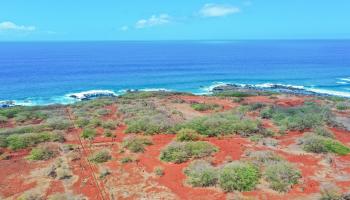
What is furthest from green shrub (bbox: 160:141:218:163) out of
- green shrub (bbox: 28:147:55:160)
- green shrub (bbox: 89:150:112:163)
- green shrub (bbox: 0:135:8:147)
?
green shrub (bbox: 0:135:8:147)

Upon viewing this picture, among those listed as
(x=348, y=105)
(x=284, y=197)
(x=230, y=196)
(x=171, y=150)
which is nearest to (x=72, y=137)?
(x=171, y=150)

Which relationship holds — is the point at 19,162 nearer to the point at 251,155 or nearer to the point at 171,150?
the point at 171,150

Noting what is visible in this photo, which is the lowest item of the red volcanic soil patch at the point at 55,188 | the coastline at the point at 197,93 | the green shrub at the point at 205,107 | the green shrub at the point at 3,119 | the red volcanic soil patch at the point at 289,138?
the coastline at the point at 197,93

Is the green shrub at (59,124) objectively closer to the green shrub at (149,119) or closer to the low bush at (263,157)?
the green shrub at (149,119)

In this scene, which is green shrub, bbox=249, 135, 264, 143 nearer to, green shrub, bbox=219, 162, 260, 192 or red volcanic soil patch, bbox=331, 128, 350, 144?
red volcanic soil patch, bbox=331, 128, 350, 144

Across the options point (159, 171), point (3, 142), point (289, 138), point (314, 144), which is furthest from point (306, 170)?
point (3, 142)

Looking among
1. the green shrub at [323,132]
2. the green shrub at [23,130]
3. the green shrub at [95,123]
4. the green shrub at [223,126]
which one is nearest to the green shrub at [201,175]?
the green shrub at [223,126]
